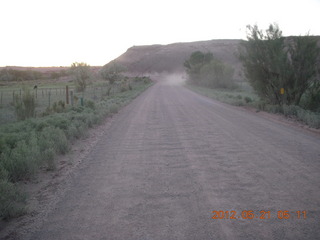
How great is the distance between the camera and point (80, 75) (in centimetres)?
4822

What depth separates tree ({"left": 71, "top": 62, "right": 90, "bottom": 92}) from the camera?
48228mm

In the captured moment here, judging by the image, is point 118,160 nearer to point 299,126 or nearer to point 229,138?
point 229,138

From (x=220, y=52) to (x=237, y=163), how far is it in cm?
17669

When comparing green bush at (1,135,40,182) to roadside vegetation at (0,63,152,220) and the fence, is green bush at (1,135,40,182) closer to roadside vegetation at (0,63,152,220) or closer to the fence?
roadside vegetation at (0,63,152,220)

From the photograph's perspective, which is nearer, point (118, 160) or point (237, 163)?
point (237, 163)

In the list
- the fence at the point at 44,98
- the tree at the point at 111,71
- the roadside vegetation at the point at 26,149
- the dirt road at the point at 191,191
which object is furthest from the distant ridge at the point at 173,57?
the dirt road at the point at 191,191

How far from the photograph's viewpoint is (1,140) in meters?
8.35

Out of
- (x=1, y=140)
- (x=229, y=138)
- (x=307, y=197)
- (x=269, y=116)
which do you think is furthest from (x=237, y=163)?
(x=269, y=116)

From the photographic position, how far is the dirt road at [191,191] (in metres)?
4.18

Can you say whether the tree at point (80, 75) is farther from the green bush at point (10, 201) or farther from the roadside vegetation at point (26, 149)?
the green bush at point (10, 201)
